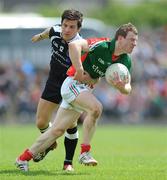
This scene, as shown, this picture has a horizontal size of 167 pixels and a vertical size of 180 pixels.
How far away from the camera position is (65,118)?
Result: 11078mm

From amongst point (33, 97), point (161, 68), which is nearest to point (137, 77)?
point (161, 68)

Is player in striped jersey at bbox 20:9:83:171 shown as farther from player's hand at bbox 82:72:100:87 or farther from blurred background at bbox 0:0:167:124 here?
blurred background at bbox 0:0:167:124

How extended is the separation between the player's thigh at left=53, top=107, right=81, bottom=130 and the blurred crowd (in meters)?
21.1

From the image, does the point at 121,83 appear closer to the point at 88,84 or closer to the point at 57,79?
the point at 88,84

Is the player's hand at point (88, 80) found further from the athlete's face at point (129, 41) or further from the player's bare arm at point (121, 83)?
the athlete's face at point (129, 41)

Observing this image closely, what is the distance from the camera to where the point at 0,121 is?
3278 cm

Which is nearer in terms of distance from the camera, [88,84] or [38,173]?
[38,173]

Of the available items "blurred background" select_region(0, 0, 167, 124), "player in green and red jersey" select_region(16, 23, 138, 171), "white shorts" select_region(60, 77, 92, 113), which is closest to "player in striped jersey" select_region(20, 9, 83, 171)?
"player in green and red jersey" select_region(16, 23, 138, 171)

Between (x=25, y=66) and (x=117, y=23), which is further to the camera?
(x=117, y=23)

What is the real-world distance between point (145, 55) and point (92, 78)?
24991 millimetres

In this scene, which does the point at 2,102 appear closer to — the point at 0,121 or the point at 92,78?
the point at 0,121

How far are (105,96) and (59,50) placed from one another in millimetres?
20297

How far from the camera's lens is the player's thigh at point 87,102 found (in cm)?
1085

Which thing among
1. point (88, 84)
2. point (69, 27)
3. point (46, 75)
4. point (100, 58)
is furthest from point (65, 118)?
point (46, 75)
